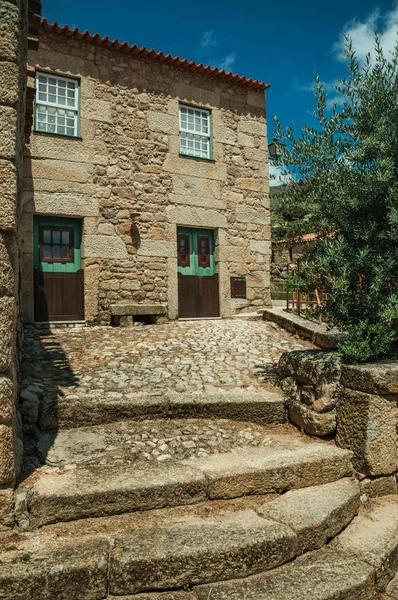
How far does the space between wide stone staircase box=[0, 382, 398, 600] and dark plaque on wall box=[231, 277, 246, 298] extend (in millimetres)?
6184

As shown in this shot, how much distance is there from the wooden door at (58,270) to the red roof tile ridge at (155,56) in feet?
11.5

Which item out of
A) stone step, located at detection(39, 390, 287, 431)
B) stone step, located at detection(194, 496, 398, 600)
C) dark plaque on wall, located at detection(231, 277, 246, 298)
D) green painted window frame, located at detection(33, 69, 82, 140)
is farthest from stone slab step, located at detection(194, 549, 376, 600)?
green painted window frame, located at detection(33, 69, 82, 140)

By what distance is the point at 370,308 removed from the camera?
4.04 metres

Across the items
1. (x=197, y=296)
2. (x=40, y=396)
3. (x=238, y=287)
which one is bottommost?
(x=40, y=396)

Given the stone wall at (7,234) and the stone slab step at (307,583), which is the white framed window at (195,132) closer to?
the stone wall at (7,234)

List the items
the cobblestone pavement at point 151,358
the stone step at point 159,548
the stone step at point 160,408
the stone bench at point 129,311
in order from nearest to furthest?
the stone step at point 159,548 → the stone step at point 160,408 → the cobblestone pavement at point 151,358 → the stone bench at point 129,311

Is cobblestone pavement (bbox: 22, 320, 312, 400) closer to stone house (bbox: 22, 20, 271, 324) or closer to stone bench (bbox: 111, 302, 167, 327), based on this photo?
stone bench (bbox: 111, 302, 167, 327)

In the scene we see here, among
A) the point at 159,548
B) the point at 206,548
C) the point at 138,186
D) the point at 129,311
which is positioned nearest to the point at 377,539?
the point at 206,548

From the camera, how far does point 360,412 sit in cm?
369

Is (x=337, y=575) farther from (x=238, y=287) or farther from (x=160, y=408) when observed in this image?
(x=238, y=287)

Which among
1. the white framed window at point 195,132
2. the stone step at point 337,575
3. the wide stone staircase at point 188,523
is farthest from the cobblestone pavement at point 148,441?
the white framed window at point 195,132

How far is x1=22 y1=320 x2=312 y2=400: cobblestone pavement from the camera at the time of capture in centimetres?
470

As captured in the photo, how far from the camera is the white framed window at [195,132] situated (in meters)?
9.77

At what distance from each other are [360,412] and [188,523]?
1731mm
